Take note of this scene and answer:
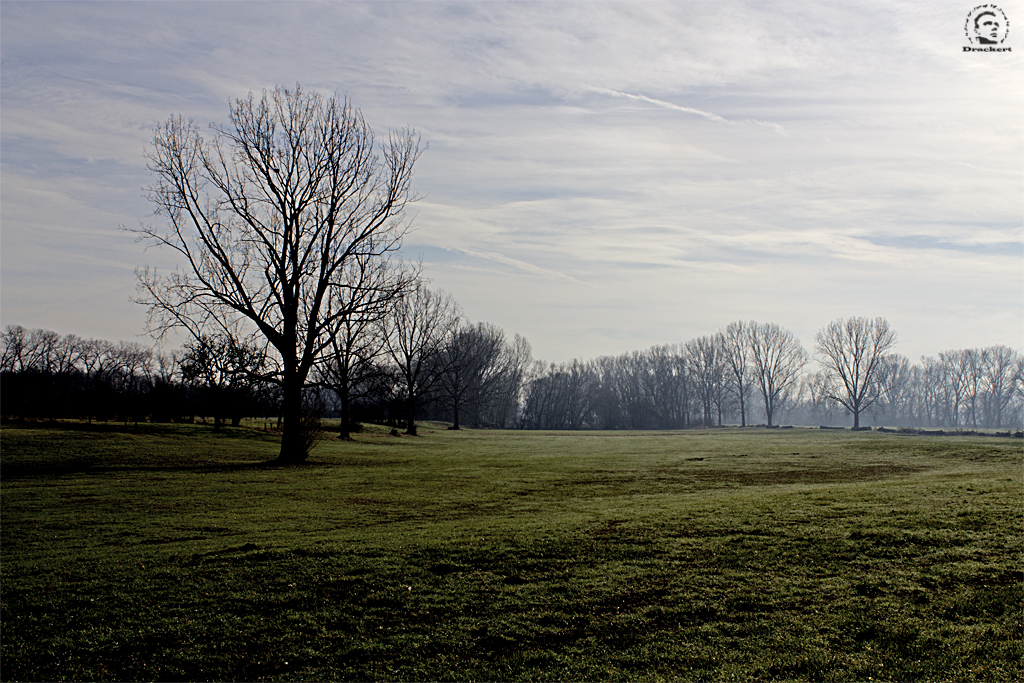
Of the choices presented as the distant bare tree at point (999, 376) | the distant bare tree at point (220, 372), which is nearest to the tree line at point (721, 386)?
the distant bare tree at point (999, 376)

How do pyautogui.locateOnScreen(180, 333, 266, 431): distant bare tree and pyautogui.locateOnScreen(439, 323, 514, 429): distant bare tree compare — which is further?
pyautogui.locateOnScreen(439, 323, 514, 429): distant bare tree

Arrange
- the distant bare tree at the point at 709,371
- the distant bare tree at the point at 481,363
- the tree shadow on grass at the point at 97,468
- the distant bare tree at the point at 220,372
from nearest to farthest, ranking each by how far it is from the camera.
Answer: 1. the tree shadow on grass at the point at 97,468
2. the distant bare tree at the point at 220,372
3. the distant bare tree at the point at 481,363
4. the distant bare tree at the point at 709,371

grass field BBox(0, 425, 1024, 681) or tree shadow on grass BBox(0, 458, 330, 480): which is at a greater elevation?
grass field BBox(0, 425, 1024, 681)

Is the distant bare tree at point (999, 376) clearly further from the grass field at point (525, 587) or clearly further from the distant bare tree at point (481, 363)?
the grass field at point (525, 587)

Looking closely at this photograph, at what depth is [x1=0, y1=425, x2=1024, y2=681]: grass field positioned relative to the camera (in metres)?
6.42

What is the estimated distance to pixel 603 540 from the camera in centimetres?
1022

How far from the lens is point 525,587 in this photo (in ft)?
27.1

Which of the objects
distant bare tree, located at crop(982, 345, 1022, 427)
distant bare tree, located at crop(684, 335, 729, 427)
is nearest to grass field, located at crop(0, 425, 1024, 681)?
distant bare tree, located at crop(684, 335, 729, 427)

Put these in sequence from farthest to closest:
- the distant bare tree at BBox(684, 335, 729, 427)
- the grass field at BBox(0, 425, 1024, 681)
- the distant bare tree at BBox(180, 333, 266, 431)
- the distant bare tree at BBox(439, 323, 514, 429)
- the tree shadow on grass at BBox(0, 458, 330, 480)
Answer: the distant bare tree at BBox(684, 335, 729, 427) < the distant bare tree at BBox(439, 323, 514, 429) < the distant bare tree at BBox(180, 333, 266, 431) < the tree shadow on grass at BBox(0, 458, 330, 480) < the grass field at BBox(0, 425, 1024, 681)

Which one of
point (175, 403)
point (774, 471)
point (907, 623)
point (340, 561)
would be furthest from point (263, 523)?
point (175, 403)

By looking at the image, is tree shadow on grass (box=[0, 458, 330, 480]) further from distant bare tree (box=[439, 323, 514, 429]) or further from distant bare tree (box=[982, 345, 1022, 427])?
distant bare tree (box=[982, 345, 1022, 427])

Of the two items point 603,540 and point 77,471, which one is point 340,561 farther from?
point 77,471

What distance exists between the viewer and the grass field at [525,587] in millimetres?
6422

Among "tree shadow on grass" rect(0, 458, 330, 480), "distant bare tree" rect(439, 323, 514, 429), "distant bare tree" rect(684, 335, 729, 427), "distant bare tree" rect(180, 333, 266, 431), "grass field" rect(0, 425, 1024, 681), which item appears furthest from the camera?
"distant bare tree" rect(684, 335, 729, 427)
